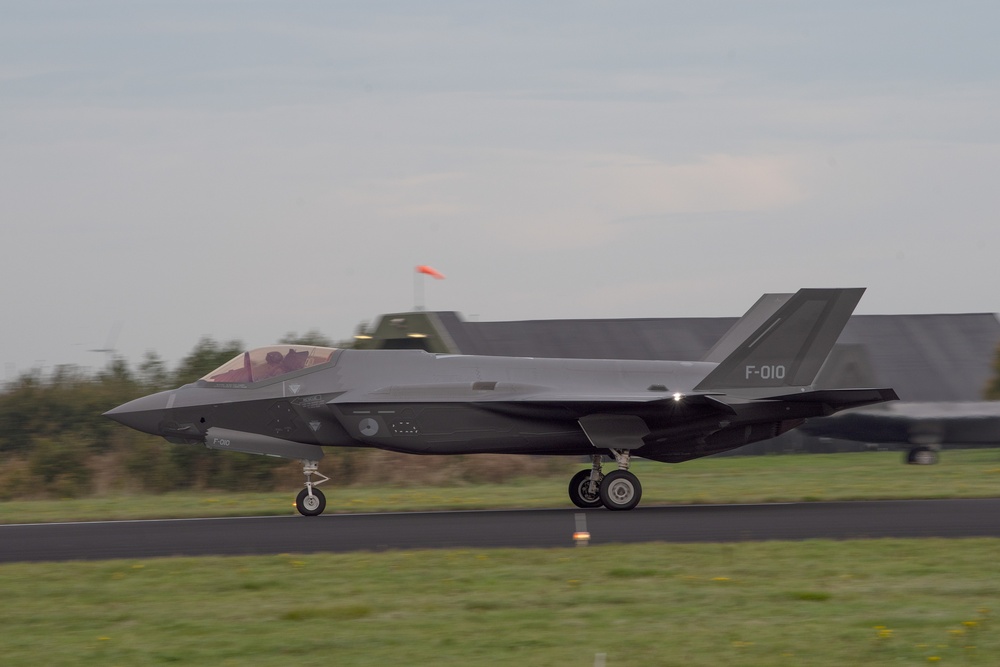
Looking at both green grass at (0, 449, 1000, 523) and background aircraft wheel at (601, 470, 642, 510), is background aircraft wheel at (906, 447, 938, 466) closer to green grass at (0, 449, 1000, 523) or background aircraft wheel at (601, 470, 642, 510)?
green grass at (0, 449, 1000, 523)

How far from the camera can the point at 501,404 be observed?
16.3m

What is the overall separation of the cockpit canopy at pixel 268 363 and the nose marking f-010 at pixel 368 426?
3.85 feet

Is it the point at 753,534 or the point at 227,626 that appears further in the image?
the point at 753,534

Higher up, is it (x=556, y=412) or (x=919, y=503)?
(x=556, y=412)

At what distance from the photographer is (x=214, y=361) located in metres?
26.0

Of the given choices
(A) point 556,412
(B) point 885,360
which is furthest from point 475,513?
(B) point 885,360

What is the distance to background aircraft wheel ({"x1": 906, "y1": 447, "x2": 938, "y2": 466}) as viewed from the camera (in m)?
26.9

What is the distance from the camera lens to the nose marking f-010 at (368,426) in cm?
1639

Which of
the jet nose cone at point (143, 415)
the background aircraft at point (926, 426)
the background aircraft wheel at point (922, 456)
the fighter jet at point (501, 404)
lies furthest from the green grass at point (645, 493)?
the jet nose cone at point (143, 415)

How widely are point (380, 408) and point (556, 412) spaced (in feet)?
8.31

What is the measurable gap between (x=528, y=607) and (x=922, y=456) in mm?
20597

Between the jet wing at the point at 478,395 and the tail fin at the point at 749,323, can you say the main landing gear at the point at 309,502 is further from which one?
the tail fin at the point at 749,323

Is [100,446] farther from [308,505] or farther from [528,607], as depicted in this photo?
[528,607]

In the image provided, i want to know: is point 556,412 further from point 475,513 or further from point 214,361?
point 214,361
